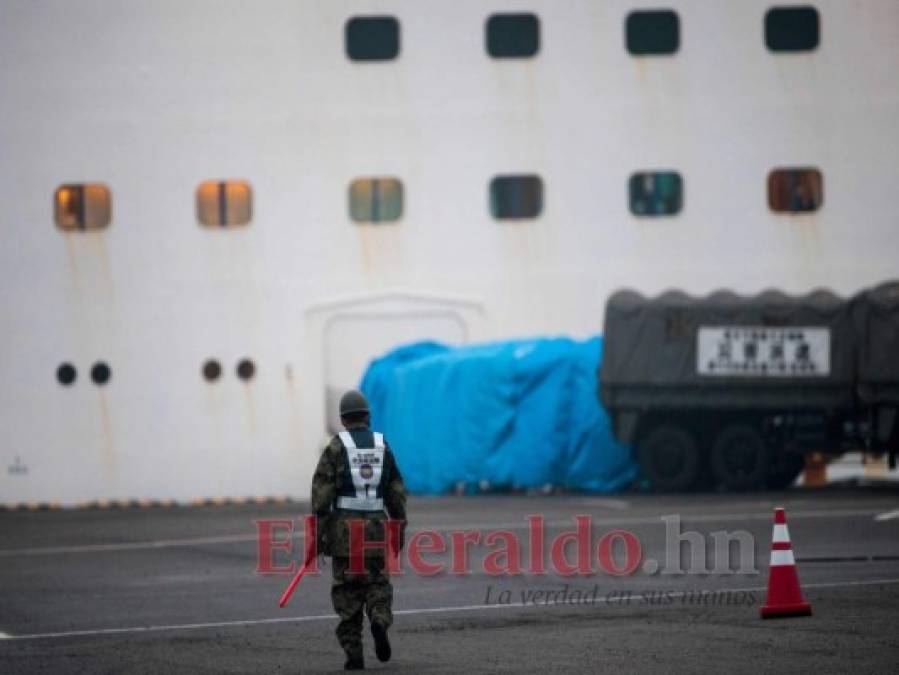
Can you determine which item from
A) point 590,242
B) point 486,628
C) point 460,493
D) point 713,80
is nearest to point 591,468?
point 460,493

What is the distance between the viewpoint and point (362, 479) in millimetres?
11266

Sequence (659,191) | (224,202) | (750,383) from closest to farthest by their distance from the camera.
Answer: (750,383) → (659,191) → (224,202)

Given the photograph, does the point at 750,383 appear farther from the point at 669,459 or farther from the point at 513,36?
the point at 513,36

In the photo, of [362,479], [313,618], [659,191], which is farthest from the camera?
[659,191]

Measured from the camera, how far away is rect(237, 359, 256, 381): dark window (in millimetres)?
31234

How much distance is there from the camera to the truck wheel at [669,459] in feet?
91.9

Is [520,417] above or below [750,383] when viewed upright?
below

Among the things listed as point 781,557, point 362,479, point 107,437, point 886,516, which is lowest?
point 886,516

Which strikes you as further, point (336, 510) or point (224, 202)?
point (224, 202)

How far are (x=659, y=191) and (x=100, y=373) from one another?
8131mm

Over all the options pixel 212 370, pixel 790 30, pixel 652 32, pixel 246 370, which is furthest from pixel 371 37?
pixel 790 30

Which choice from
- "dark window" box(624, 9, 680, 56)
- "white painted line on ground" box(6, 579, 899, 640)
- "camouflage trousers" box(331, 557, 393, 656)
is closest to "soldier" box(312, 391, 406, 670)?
"camouflage trousers" box(331, 557, 393, 656)

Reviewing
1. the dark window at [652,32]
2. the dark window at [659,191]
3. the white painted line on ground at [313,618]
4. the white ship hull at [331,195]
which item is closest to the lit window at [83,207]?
the white ship hull at [331,195]

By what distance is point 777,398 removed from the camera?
2772cm
